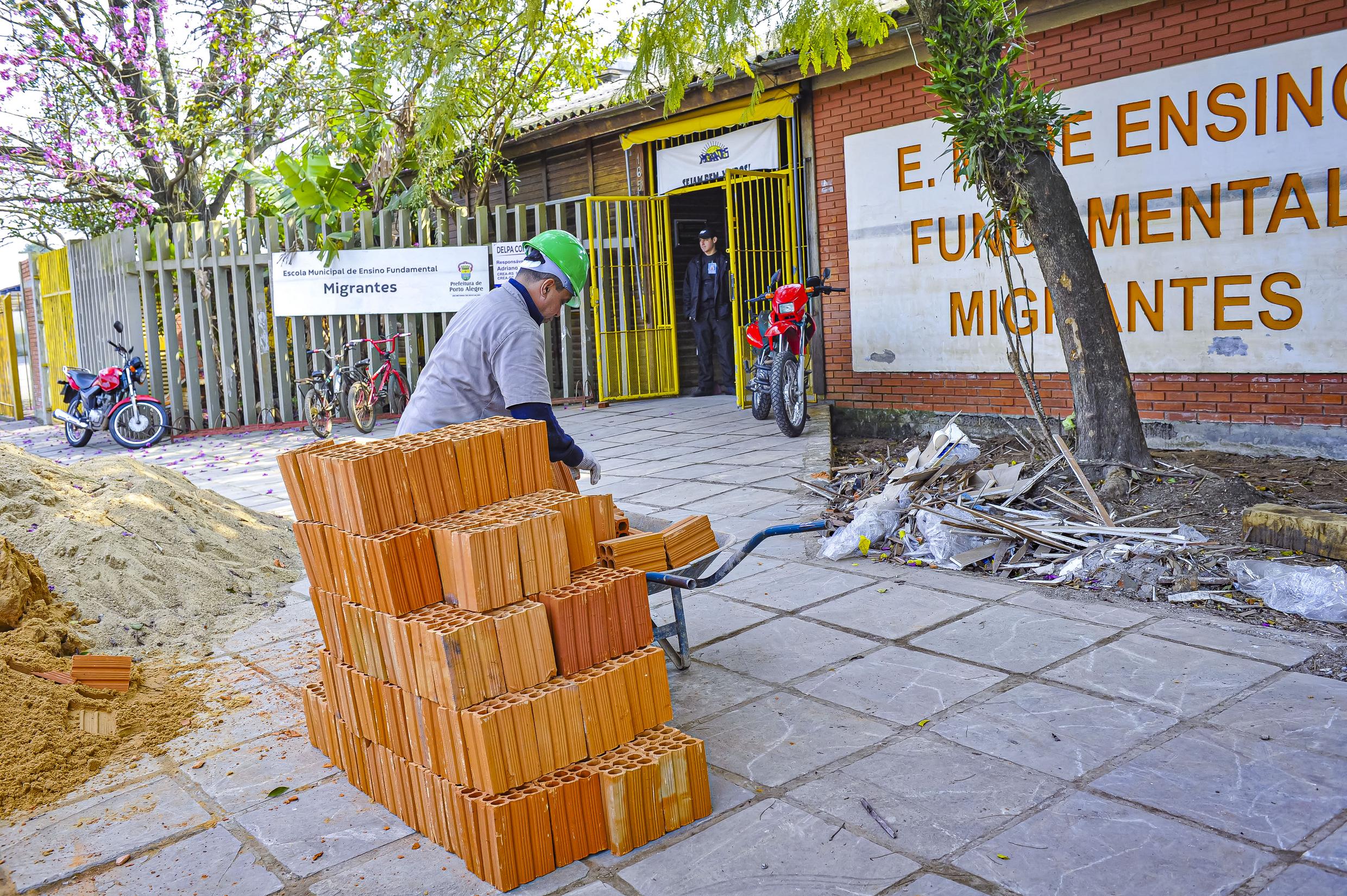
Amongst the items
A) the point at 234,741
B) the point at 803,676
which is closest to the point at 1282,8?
the point at 803,676

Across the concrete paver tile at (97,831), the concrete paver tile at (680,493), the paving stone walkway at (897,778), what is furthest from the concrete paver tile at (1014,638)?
the concrete paver tile at (680,493)

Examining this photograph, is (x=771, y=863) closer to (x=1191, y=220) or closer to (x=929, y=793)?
(x=929, y=793)

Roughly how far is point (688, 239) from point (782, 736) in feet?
39.6

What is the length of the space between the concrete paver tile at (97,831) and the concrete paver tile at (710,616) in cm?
207

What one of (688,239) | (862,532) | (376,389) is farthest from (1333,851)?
(688,239)

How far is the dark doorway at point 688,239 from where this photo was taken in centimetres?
1462

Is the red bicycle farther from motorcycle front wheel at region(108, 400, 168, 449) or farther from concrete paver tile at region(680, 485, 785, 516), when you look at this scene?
concrete paver tile at region(680, 485, 785, 516)

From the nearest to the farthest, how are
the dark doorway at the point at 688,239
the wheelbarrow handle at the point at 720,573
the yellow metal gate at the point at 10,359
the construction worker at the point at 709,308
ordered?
the wheelbarrow handle at the point at 720,573, the construction worker at the point at 709,308, the dark doorway at the point at 688,239, the yellow metal gate at the point at 10,359

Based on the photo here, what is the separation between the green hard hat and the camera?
159 inches

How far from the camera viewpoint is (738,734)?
3479 millimetres

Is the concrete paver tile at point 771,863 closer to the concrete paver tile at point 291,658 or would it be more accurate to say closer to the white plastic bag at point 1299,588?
the concrete paver tile at point 291,658

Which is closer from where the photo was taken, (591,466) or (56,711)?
(56,711)

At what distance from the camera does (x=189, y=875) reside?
2779 mm

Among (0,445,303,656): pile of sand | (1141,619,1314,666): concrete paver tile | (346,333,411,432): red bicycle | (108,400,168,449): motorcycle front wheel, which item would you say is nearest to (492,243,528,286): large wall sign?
(346,333,411,432): red bicycle
